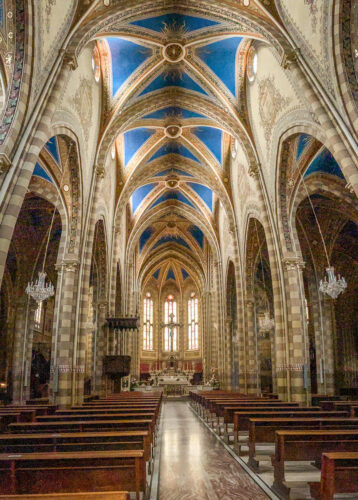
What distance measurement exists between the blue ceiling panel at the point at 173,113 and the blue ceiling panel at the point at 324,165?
23.1ft

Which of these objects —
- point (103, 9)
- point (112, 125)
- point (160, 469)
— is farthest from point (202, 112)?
point (160, 469)

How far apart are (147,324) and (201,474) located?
4297 cm

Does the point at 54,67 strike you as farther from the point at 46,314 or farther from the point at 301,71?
the point at 46,314

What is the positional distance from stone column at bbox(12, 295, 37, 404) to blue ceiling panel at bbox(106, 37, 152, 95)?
14.3 meters

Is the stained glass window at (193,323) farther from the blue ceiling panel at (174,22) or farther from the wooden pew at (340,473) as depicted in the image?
the wooden pew at (340,473)

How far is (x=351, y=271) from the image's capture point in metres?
30.0

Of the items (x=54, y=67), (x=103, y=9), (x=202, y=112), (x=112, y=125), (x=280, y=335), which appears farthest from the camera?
(x=202, y=112)

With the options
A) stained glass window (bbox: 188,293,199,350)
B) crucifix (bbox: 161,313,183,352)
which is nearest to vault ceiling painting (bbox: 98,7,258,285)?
crucifix (bbox: 161,313,183,352)

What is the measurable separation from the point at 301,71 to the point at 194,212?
20778 mm

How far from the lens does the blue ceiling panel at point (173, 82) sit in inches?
749

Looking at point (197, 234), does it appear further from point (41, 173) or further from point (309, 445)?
point (309, 445)

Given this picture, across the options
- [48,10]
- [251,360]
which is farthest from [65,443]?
[251,360]

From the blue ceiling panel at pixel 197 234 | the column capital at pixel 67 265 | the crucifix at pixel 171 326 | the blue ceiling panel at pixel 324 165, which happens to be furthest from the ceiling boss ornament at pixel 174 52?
the crucifix at pixel 171 326

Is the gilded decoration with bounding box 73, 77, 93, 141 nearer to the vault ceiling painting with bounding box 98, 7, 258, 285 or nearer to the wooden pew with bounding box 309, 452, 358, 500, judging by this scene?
the vault ceiling painting with bounding box 98, 7, 258, 285
